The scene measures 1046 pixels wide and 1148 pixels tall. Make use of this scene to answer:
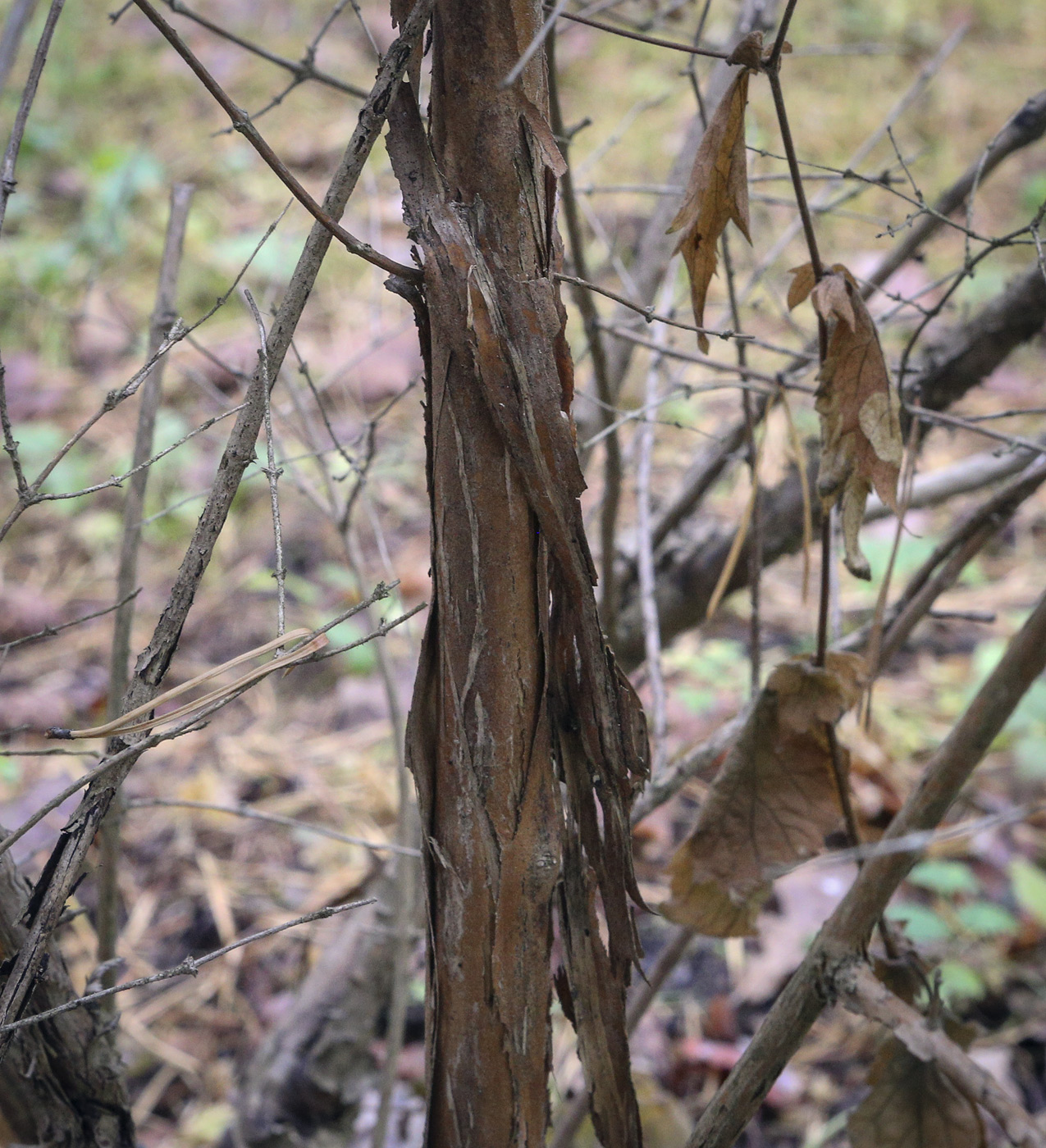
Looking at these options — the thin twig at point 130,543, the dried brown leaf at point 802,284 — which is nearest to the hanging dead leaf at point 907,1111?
the dried brown leaf at point 802,284

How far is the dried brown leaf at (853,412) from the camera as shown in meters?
0.68

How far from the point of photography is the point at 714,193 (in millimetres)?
681

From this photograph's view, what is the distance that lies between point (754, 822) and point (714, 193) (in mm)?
579

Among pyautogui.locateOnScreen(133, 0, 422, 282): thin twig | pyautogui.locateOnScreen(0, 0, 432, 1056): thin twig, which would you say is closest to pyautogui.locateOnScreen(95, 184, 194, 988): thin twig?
pyautogui.locateOnScreen(0, 0, 432, 1056): thin twig

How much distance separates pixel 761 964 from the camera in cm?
188

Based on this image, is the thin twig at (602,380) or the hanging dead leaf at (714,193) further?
the thin twig at (602,380)

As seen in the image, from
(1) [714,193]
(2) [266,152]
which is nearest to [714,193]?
(1) [714,193]

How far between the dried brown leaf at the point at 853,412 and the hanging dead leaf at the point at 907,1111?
0.51m

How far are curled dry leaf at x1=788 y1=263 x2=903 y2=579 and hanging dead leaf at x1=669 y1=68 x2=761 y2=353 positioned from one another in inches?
2.8

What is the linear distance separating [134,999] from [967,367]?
188 centimetres

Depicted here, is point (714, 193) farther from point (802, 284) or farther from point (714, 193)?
point (802, 284)

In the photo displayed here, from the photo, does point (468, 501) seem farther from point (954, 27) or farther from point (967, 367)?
point (954, 27)

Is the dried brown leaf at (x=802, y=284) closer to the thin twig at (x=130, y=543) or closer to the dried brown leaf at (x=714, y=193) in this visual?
the dried brown leaf at (x=714, y=193)

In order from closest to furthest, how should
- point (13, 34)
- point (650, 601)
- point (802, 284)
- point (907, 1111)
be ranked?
point (13, 34), point (802, 284), point (907, 1111), point (650, 601)
